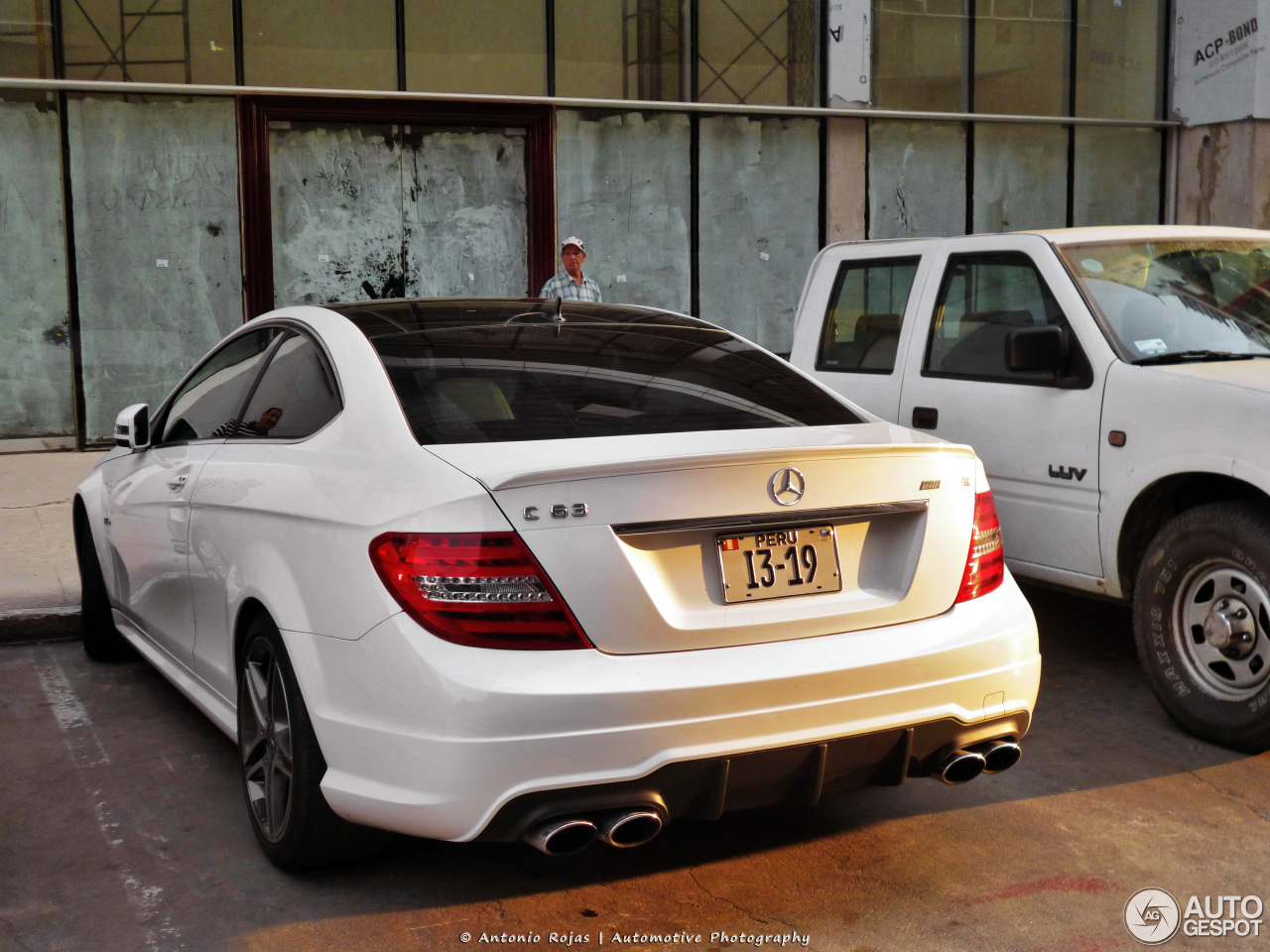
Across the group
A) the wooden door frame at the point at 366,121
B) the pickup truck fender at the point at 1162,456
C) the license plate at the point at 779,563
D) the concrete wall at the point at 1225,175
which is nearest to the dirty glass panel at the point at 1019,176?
the concrete wall at the point at 1225,175

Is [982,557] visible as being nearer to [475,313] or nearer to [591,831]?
[591,831]

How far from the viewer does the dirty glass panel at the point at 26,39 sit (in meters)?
12.5

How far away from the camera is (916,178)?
1566 centimetres

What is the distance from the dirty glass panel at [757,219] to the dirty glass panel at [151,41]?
508 cm

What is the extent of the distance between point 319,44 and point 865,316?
8.63 meters

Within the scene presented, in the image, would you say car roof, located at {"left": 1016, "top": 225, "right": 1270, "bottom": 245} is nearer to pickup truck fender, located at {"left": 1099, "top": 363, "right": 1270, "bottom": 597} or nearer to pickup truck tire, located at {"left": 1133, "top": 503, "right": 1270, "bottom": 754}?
pickup truck fender, located at {"left": 1099, "top": 363, "right": 1270, "bottom": 597}

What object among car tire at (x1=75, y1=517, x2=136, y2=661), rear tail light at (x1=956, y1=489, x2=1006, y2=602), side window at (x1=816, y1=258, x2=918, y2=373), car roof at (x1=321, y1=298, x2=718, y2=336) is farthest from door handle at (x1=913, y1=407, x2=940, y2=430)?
car tire at (x1=75, y1=517, x2=136, y2=661)

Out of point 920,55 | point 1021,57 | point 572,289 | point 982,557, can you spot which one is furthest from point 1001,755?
point 1021,57

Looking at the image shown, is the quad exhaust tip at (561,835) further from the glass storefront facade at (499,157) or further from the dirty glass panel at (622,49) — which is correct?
the dirty glass panel at (622,49)

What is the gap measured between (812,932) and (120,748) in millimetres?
2810

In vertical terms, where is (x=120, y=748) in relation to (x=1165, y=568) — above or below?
below

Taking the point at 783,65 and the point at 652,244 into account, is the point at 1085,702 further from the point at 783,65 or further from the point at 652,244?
the point at 783,65

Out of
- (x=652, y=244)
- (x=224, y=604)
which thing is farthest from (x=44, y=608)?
(x=652, y=244)

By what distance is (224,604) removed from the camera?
162 inches
